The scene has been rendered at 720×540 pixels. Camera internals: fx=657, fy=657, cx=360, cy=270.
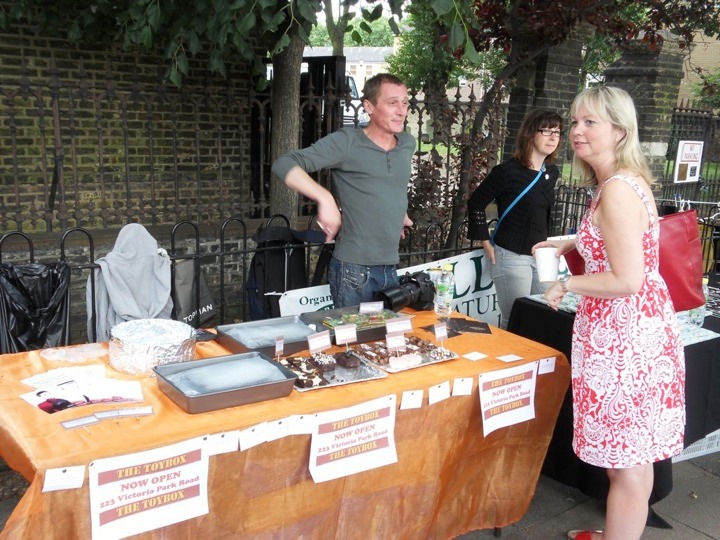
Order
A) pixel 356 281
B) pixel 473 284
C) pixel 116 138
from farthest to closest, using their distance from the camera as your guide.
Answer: pixel 116 138
pixel 473 284
pixel 356 281

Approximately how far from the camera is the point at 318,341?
247 centimetres

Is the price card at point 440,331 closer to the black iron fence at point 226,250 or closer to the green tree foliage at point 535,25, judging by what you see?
the black iron fence at point 226,250

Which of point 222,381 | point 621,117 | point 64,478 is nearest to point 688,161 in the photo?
point 621,117

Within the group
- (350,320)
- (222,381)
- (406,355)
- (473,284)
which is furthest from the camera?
(473,284)

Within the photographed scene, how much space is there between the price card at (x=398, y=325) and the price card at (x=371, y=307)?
0.63 feet

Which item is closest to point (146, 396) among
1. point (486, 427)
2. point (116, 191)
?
point (486, 427)

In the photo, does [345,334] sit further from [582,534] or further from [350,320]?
[582,534]

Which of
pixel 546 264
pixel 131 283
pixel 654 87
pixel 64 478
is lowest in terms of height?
pixel 64 478

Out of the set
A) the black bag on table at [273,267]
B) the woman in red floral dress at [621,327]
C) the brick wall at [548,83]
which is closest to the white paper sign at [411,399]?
the woman in red floral dress at [621,327]

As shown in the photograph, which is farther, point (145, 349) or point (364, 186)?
point (364, 186)

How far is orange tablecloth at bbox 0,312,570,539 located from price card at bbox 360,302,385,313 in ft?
0.70

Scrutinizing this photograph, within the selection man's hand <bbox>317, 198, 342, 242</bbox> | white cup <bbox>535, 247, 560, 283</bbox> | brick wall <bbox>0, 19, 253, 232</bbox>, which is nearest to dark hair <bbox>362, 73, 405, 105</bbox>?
man's hand <bbox>317, 198, 342, 242</bbox>

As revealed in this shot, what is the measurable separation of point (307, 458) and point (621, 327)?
122 cm

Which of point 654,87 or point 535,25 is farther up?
point 535,25
